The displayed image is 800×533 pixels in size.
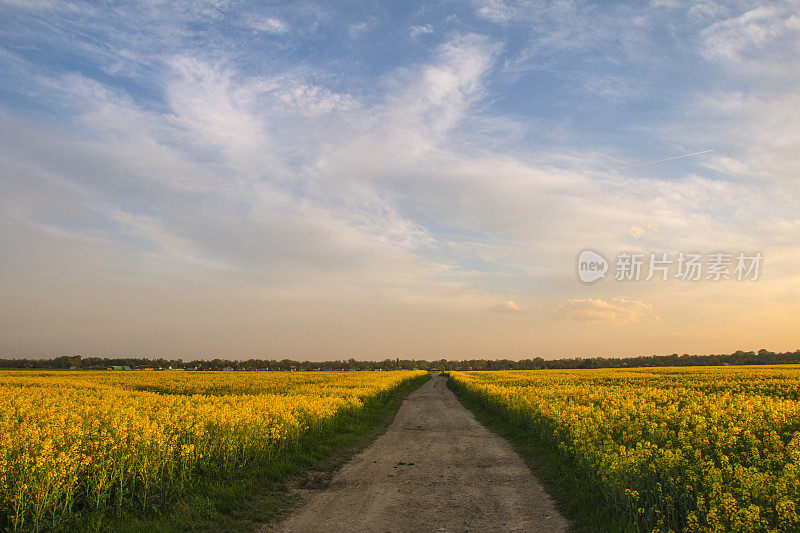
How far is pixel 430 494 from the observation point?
10734 millimetres

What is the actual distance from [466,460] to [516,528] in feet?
20.3

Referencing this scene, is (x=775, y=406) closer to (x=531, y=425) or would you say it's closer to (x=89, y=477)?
(x=531, y=425)

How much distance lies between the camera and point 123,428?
1048 centimetres

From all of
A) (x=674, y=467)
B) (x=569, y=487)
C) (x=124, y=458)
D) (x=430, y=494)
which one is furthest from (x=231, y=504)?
(x=674, y=467)

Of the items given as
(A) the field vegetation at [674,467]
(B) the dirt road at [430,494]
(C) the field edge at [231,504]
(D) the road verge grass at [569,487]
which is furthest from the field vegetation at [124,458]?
(A) the field vegetation at [674,467]

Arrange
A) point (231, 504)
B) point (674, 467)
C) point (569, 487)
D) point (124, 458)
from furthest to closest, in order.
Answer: point (569, 487)
point (231, 504)
point (124, 458)
point (674, 467)

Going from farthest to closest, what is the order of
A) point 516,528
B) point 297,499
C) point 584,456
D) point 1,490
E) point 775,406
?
point 775,406
point 584,456
point 297,499
point 516,528
point 1,490

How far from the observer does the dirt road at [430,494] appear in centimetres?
877

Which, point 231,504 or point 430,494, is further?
point 430,494

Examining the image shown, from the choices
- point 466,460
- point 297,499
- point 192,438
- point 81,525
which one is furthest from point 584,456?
point 81,525

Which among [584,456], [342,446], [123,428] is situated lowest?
[342,446]

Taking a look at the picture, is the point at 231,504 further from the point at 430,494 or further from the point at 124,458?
the point at 430,494

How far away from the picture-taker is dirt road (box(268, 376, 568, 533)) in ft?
28.8

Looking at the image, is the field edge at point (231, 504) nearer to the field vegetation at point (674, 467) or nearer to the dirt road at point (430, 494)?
the dirt road at point (430, 494)
